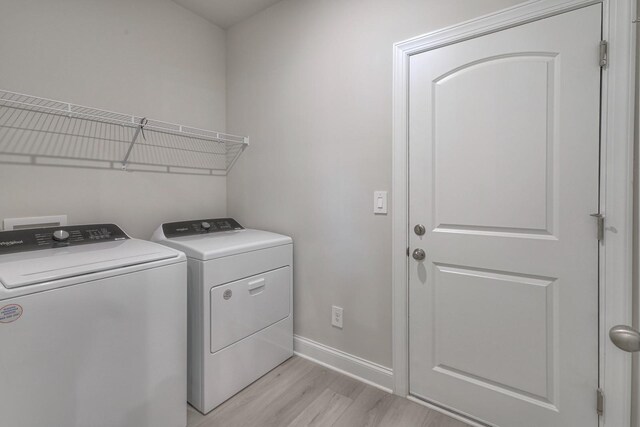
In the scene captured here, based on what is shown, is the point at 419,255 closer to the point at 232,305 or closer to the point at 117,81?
the point at 232,305

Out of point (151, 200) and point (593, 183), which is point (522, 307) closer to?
point (593, 183)

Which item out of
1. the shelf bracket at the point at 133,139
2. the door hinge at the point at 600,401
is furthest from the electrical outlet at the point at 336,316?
the shelf bracket at the point at 133,139

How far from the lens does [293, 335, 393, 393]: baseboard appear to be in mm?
1768

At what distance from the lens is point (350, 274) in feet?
6.21

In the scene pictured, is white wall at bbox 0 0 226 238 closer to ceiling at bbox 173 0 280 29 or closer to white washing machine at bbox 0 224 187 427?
ceiling at bbox 173 0 280 29

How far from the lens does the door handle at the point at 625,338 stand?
2.01 feet

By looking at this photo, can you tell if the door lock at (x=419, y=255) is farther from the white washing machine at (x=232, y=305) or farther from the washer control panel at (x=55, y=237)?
the washer control panel at (x=55, y=237)

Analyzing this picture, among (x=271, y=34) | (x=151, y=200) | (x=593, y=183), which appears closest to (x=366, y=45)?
(x=271, y=34)

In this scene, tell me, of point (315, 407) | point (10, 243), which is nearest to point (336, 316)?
point (315, 407)

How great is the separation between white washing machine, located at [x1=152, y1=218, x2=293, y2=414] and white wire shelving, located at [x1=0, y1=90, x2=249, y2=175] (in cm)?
52

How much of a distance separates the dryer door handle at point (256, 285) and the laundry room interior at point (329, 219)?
12mm

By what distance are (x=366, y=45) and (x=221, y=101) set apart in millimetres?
1316

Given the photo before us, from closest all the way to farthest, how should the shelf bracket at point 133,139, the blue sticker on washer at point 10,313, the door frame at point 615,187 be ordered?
the blue sticker on washer at point 10,313, the door frame at point 615,187, the shelf bracket at point 133,139

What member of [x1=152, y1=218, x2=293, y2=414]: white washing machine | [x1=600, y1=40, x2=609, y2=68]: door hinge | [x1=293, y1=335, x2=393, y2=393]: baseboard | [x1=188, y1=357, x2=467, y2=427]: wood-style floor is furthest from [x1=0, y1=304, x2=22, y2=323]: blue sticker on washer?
[x1=600, y1=40, x2=609, y2=68]: door hinge
